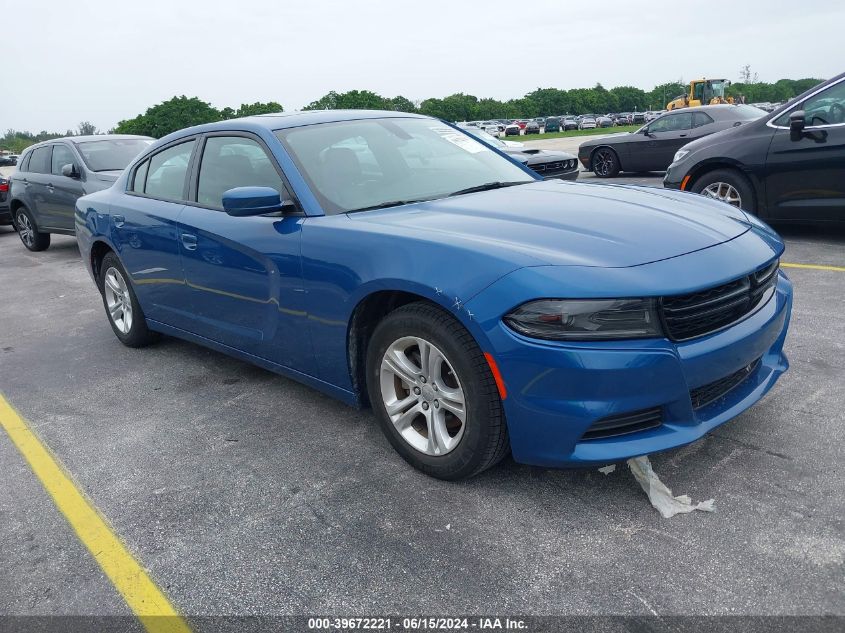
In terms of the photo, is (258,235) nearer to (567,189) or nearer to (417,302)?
(417,302)

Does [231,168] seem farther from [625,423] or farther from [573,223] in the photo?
[625,423]

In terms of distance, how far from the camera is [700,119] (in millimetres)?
13195

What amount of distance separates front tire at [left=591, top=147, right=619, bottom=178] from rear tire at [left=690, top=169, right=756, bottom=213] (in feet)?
23.9

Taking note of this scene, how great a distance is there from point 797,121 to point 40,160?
1043cm

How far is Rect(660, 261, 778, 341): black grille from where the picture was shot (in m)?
2.54

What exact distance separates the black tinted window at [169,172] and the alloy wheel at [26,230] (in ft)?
25.6

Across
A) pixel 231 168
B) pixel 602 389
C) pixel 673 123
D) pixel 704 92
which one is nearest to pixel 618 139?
pixel 673 123

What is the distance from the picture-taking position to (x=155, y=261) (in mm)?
4594

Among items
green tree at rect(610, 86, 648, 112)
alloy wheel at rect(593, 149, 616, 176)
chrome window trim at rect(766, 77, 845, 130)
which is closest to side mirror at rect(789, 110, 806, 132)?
chrome window trim at rect(766, 77, 845, 130)

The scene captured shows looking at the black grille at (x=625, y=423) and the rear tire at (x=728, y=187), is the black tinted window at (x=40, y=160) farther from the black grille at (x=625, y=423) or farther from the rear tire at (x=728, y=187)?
the black grille at (x=625, y=423)

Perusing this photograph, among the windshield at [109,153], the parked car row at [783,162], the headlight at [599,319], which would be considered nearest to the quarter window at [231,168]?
the headlight at [599,319]

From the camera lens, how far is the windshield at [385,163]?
3578 millimetres

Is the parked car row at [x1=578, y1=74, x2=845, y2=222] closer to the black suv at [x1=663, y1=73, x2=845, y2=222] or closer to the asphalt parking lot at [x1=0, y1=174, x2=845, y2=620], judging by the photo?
the black suv at [x1=663, y1=73, x2=845, y2=222]

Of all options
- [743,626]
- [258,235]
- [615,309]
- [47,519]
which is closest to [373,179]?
[258,235]
